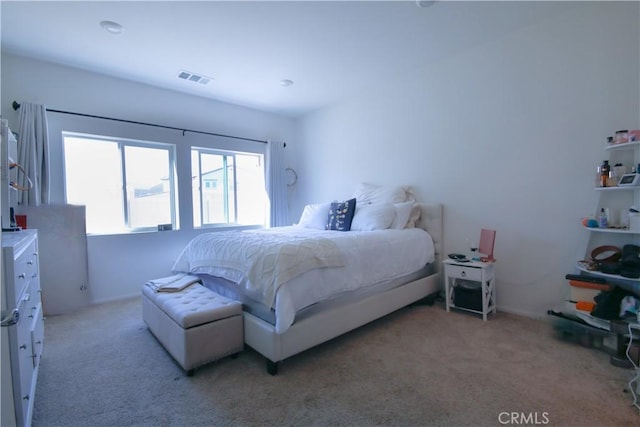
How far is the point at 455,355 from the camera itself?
6.59 ft

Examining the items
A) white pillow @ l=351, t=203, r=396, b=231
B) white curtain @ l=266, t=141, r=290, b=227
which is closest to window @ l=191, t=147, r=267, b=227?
white curtain @ l=266, t=141, r=290, b=227

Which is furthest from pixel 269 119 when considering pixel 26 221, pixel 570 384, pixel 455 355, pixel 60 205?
pixel 570 384

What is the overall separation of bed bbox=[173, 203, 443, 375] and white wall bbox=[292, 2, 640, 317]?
2.65 feet

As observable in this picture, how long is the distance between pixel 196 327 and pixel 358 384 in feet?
3.43

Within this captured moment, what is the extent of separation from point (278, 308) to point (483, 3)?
8.90ft

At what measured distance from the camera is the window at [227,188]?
4152 millimetres

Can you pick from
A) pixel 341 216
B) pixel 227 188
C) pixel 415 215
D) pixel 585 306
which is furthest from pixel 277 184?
pixel 585 306

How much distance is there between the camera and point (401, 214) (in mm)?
3139

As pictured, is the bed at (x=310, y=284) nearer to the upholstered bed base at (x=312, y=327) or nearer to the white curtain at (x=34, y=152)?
the upholstered bed base at (x=312, y=327)

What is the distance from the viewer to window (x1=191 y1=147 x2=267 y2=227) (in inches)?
163

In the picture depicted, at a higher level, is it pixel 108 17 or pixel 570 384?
pixel 108 17

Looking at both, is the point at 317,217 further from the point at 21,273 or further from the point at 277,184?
the point at 21,273

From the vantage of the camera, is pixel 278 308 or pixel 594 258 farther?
pixel 594 258

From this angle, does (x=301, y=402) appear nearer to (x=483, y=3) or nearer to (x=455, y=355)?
(x=455, y=355)
